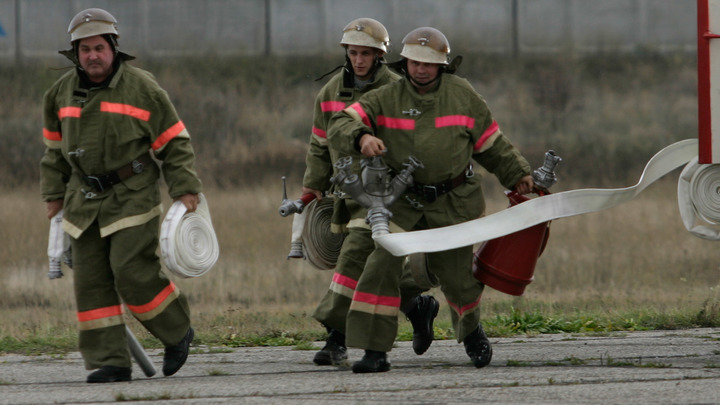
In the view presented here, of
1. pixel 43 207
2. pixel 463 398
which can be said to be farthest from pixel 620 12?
pixel 463 398

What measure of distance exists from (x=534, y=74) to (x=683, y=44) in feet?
9.37

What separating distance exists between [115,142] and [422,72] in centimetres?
171

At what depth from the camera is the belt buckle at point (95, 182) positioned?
6.52 meters

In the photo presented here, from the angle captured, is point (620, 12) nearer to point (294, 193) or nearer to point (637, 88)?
point (637, 88)

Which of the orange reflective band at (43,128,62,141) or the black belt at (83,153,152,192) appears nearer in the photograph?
the black belt at (83,153,152,192)

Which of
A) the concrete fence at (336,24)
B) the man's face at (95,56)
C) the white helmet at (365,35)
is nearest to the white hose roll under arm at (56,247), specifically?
the man's face at (95,56)

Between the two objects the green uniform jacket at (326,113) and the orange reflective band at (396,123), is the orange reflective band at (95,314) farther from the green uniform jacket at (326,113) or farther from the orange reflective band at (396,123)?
the orange reflective band at (396,123)

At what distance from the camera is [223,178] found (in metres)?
19.5

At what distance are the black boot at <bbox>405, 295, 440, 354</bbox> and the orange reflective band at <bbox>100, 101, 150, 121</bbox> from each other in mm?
2074

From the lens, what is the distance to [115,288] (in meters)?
6.71

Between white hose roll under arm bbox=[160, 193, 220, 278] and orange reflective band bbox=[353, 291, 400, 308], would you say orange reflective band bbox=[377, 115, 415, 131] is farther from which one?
white hose roll under arm bbox=[160, 193, 220, 278]

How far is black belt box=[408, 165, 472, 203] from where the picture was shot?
677 cm

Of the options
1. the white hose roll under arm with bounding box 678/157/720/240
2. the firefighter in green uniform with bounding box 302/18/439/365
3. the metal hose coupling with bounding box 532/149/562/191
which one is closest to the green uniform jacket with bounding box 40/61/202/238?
the firefighter in green uniform with bounding box 302/18/439/365

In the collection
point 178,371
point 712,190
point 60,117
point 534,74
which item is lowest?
point 178,371
